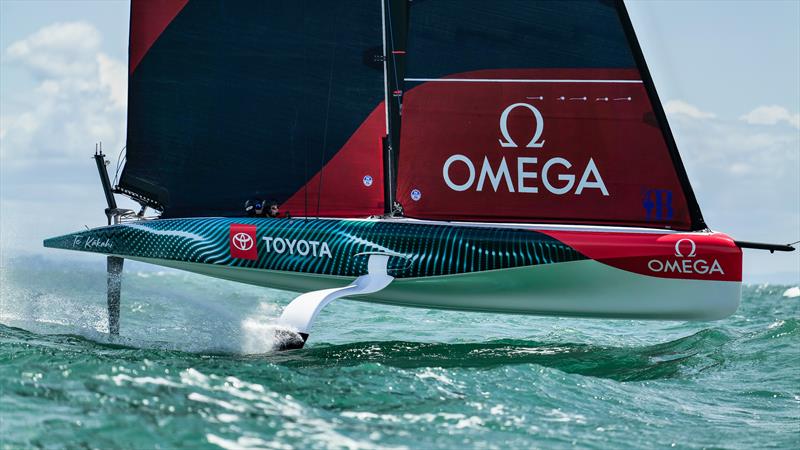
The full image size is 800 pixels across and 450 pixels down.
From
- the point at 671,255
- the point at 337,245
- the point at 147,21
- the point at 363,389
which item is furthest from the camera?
the point at 147,21

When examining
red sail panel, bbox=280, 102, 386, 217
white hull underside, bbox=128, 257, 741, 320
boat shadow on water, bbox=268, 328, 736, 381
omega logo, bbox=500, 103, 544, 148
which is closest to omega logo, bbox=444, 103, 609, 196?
omega logo, bbox=500, 103, 544, 148

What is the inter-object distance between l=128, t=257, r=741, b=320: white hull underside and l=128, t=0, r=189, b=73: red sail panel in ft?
14.6

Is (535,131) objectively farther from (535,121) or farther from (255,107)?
(255,107)

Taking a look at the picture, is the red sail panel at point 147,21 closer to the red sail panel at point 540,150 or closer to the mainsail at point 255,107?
the mainsail at point 255,107

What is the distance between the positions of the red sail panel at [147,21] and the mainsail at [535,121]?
3285 mm

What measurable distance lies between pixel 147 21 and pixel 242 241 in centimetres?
327

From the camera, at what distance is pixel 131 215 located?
12148 mm

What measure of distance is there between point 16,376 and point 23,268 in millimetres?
7292

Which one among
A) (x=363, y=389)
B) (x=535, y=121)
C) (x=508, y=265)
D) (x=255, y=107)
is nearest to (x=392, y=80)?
(x=255, y=107)

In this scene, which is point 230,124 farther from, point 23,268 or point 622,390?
point 622,390

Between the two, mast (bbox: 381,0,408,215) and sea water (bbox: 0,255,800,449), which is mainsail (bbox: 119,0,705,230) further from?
sea water (bbox: 0,255,800,449)

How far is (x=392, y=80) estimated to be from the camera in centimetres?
1127

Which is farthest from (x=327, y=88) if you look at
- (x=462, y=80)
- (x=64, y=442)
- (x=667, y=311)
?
(x=64, y=442)

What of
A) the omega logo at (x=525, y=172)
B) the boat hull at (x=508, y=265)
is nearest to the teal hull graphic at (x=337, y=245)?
the boat hull at (x=508, y=265)
